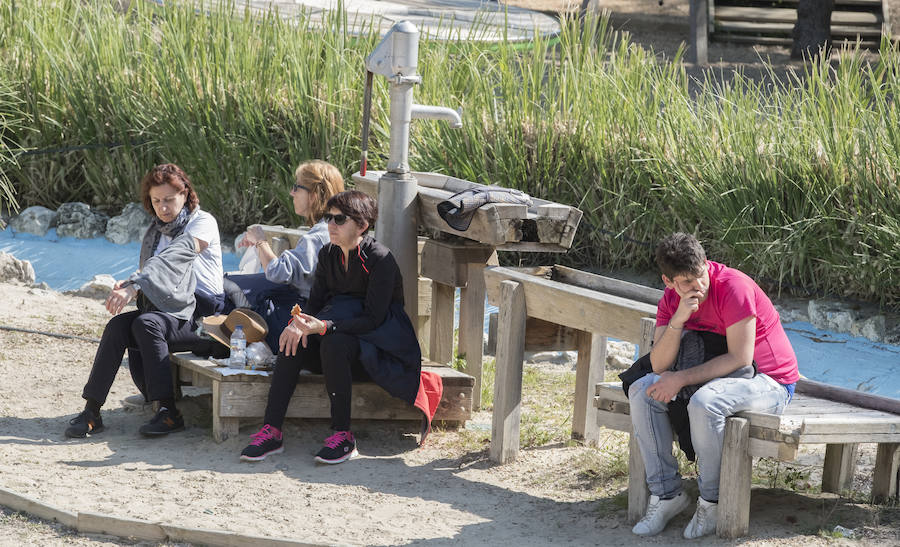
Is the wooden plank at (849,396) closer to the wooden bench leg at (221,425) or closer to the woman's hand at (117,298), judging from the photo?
the wooden bench leg at (221,425)

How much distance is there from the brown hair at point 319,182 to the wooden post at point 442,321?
74 cm

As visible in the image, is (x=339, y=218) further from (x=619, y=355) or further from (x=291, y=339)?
(x=619, y=355)

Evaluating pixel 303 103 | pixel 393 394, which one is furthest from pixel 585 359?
pixel 303 103

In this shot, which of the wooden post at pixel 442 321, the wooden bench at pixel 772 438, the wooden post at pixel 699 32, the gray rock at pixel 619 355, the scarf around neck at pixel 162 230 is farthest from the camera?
the wooden post at pixel 699 32

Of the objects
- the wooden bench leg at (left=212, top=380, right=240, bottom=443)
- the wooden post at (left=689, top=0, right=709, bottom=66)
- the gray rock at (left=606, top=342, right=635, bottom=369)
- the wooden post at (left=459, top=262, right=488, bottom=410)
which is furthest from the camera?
the wooden post at (left=689, top=0, right=709, bottom=66)

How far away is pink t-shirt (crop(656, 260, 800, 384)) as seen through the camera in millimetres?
3602

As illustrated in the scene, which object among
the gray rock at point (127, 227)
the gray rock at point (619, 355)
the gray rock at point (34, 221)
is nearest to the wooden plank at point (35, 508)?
the gray rock at point (619, 355)

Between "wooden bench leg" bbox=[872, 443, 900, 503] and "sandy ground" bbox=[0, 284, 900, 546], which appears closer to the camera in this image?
"sandy ground" bbox=[0, 284, 900, 546]

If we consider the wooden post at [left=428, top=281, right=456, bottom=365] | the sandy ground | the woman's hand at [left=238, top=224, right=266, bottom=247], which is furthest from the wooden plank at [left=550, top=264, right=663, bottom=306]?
the woman's hand at [left=238, top=224, right=266, bottom=247]

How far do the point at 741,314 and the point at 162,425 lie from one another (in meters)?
2.57

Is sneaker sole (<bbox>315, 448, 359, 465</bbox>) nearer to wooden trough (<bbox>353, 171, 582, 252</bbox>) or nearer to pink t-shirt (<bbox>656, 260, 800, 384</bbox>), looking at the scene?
wooden trough (<bbox>353, 171, 582, 252</bbox>)

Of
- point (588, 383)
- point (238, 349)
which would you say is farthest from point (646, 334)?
point (238, 349)

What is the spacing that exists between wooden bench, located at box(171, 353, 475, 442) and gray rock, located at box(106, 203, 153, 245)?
3.83m

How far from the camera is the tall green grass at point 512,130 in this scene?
6.52 meters
